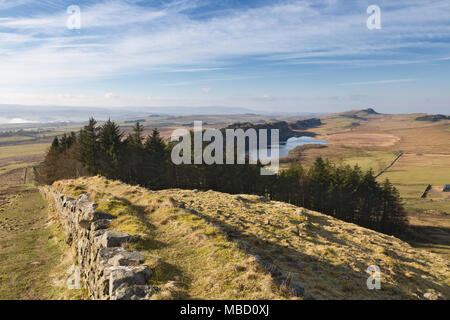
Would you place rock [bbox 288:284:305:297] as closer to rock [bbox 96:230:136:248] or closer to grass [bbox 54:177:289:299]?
grass [bbox 54:177:289:299]

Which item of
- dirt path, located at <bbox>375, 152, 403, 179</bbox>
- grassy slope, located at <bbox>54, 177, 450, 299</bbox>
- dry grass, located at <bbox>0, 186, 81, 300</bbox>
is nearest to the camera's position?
grassy slope, located at <bbox>54, 177, 450, 299</bbox>

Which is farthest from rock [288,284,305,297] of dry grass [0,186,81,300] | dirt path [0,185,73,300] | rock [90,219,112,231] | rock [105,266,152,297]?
dirt path [0,185,73,300]

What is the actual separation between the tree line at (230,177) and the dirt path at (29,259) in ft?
68.4

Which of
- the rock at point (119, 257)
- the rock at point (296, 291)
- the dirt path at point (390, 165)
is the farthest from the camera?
the dirt path at point (390, 165)

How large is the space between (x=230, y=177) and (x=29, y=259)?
1706 inches

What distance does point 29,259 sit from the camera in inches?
701

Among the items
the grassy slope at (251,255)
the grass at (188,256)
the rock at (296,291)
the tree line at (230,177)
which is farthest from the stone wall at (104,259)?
the tree line at (230,177)

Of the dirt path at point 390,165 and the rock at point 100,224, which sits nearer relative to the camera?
the rock at point 100,224

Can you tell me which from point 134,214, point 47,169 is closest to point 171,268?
point 134,214

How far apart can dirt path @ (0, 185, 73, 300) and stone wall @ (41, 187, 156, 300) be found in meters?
1.68

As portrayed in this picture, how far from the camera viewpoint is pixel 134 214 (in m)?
17.0

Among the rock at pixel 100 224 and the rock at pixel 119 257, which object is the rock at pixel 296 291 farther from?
the rock at pixel 100 224

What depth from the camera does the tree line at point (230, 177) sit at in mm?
48531

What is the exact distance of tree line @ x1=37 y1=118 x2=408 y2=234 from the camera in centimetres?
4853
